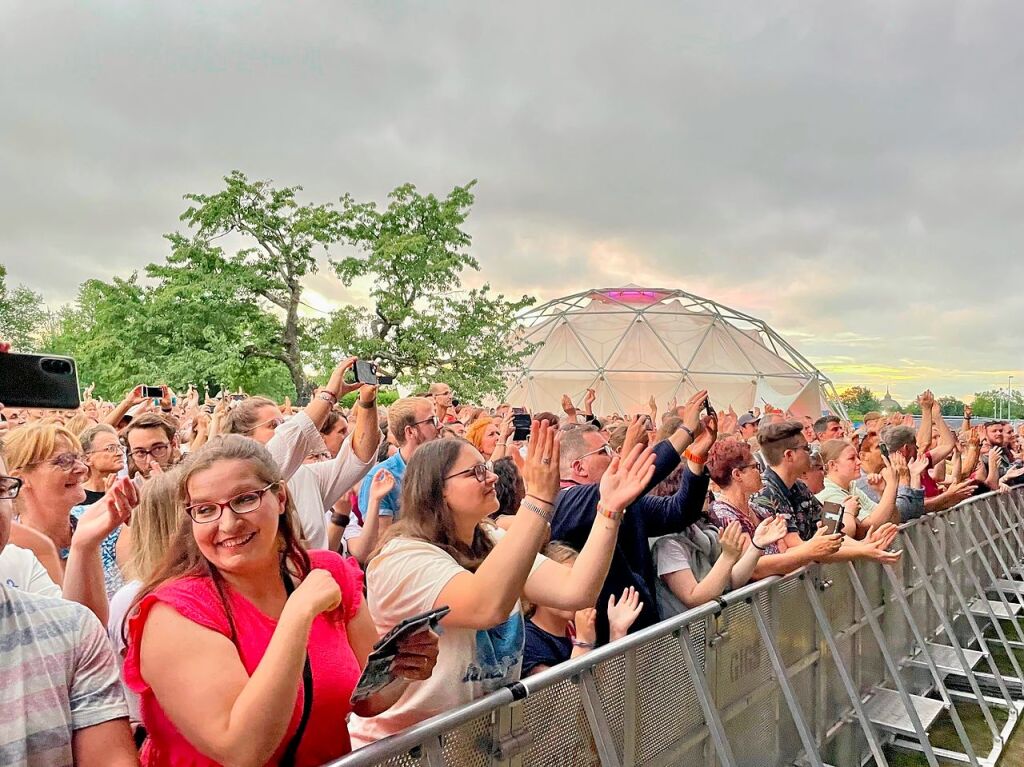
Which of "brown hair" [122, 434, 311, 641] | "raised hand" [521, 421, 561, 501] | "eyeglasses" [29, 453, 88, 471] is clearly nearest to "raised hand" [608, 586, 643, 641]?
"raised hand" [521, 421, 561, 501]

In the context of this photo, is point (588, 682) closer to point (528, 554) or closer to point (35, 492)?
point (528, 554)

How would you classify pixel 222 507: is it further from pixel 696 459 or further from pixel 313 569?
pixel 696 459

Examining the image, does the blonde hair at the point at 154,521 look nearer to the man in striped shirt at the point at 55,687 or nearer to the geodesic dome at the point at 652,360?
the man in striped shirt at the point at 55,687

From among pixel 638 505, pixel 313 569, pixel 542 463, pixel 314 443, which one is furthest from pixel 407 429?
pixel 313 569

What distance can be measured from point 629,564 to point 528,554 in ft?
4.76


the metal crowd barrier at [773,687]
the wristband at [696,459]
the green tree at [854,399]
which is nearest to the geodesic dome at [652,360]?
the green tree at [854,399]

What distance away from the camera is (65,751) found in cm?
165

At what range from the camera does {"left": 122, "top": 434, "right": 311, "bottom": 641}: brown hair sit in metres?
2.10

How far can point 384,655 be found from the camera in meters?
1.75

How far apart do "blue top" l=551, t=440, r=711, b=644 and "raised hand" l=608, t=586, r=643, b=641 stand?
67mm

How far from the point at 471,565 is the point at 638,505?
140 cm

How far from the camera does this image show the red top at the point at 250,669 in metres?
1.94

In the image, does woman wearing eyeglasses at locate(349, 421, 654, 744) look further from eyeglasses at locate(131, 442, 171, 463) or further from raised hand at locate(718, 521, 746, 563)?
eyeglasses at locate(131, 442, 171, 463)

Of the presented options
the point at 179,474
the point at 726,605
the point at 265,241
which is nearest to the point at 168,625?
the point at 179,474
